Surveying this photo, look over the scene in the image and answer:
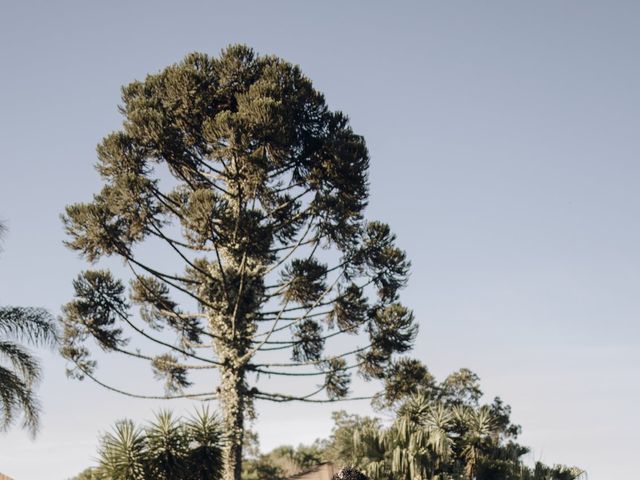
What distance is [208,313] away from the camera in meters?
25.6

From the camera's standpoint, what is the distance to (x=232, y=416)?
23672mm

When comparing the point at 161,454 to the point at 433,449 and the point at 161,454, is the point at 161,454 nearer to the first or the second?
the point at 161,454

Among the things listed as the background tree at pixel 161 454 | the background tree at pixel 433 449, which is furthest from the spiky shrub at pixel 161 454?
the background tree at pixel 433 449

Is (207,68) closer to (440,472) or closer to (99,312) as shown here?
(99,312)

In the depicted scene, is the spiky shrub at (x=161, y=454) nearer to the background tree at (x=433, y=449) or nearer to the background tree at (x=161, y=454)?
the background tree at (x=161, y=454)

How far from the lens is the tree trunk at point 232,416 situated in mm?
22969

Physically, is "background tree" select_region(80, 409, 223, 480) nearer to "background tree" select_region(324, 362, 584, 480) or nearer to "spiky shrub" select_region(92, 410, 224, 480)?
"spiky shrub" select_region(92, 410, 224, 480)

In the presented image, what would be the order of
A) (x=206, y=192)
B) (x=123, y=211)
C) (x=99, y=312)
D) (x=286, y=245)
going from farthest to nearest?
(x=286, y=245) → (x=99, y=312) → (x=123, y=211) → (x=206, y=192)

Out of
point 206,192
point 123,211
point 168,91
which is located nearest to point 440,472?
point 206,192

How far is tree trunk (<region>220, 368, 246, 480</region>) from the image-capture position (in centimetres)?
2297

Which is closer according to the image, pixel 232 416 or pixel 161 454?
pixel 161 454

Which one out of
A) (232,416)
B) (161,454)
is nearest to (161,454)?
(161,454)

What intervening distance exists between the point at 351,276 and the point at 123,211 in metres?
8.15

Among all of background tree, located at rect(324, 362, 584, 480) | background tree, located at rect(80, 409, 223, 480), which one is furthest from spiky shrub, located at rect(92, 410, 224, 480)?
background tree, located at rect(324, 362, 584, 480)
